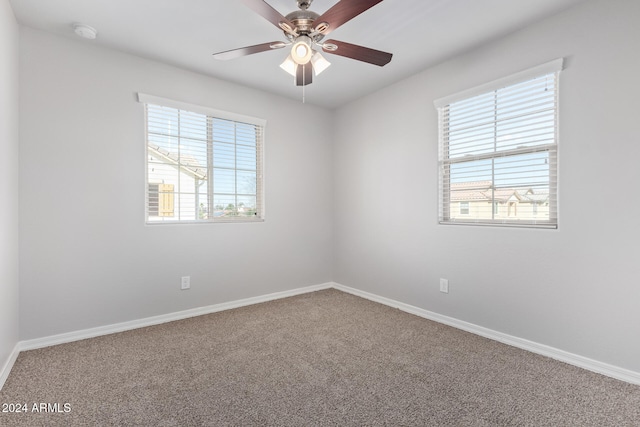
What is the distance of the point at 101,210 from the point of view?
2.73 meters

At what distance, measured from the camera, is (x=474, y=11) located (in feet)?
7.33

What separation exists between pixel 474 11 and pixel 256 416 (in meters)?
2.96

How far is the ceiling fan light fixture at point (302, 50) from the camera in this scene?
1.92 metres

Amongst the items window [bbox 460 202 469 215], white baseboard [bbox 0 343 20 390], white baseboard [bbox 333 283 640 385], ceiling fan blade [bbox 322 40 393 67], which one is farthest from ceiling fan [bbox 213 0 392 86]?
white baseboard [bbox 0 343 20 390]

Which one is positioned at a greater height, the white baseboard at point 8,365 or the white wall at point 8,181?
the white wall at point 8,181

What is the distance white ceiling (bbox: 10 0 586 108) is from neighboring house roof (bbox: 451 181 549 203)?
1217 millimetres

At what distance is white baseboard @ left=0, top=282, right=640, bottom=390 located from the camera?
81.6 inches

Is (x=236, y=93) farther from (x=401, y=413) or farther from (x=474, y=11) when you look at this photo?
(x=401, y=413)

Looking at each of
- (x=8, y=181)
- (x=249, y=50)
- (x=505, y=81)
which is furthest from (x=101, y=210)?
(x=505, y=81)

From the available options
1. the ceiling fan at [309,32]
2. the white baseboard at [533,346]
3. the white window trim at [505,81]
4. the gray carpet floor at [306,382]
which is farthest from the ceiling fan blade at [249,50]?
the white baseboard at [533,346]

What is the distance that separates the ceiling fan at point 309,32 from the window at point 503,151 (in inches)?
46.4

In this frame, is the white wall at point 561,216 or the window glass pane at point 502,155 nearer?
the white wall at point 561,216

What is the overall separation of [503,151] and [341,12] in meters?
1.81

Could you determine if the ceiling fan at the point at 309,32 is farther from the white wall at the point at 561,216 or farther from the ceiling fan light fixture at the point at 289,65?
the white wall at the point at 561,216
